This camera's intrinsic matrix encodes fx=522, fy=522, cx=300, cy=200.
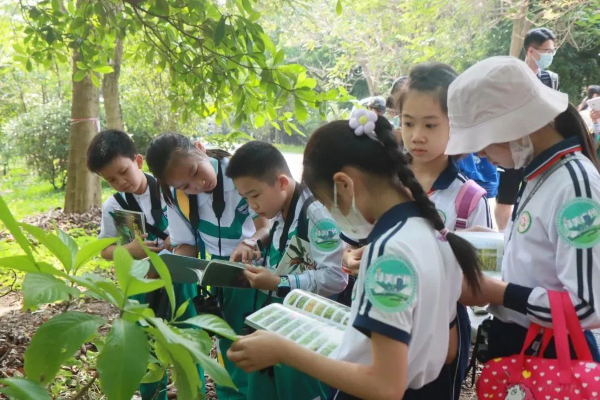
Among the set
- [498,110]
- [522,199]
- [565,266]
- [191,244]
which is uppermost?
[498,110]

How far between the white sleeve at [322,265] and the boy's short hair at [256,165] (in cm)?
23

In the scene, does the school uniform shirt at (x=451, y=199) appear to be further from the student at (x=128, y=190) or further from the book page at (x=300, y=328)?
the student at (x=128, y=190)

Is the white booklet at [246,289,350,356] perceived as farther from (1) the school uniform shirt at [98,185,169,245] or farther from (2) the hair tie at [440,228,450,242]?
(1) the school uniform shirt at [98,185,169,245]

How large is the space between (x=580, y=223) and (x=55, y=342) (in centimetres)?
115

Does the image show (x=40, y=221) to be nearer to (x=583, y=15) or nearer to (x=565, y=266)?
(x=565, y=266)

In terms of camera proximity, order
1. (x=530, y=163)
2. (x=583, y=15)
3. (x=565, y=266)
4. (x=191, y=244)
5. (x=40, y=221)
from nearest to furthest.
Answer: (x=565, y=266) → (x=530, y=163) → (x=191, y=244) → (x=40, y=221) → (x=583, y=15)

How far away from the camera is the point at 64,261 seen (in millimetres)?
870

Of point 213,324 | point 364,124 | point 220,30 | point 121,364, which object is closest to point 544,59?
point 220,30

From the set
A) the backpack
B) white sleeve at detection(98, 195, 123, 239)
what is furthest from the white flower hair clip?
white sleeve at detection(98, 195, 123, 239)

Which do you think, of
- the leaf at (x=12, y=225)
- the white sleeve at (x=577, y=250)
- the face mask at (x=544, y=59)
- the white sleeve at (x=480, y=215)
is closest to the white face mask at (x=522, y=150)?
the white sleeve at (x=577, y=250)

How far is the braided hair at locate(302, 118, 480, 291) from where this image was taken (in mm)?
1236

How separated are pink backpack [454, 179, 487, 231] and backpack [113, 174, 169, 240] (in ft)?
5.13

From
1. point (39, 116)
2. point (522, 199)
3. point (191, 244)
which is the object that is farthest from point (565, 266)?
point (39, 116)

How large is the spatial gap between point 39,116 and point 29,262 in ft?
36.1
